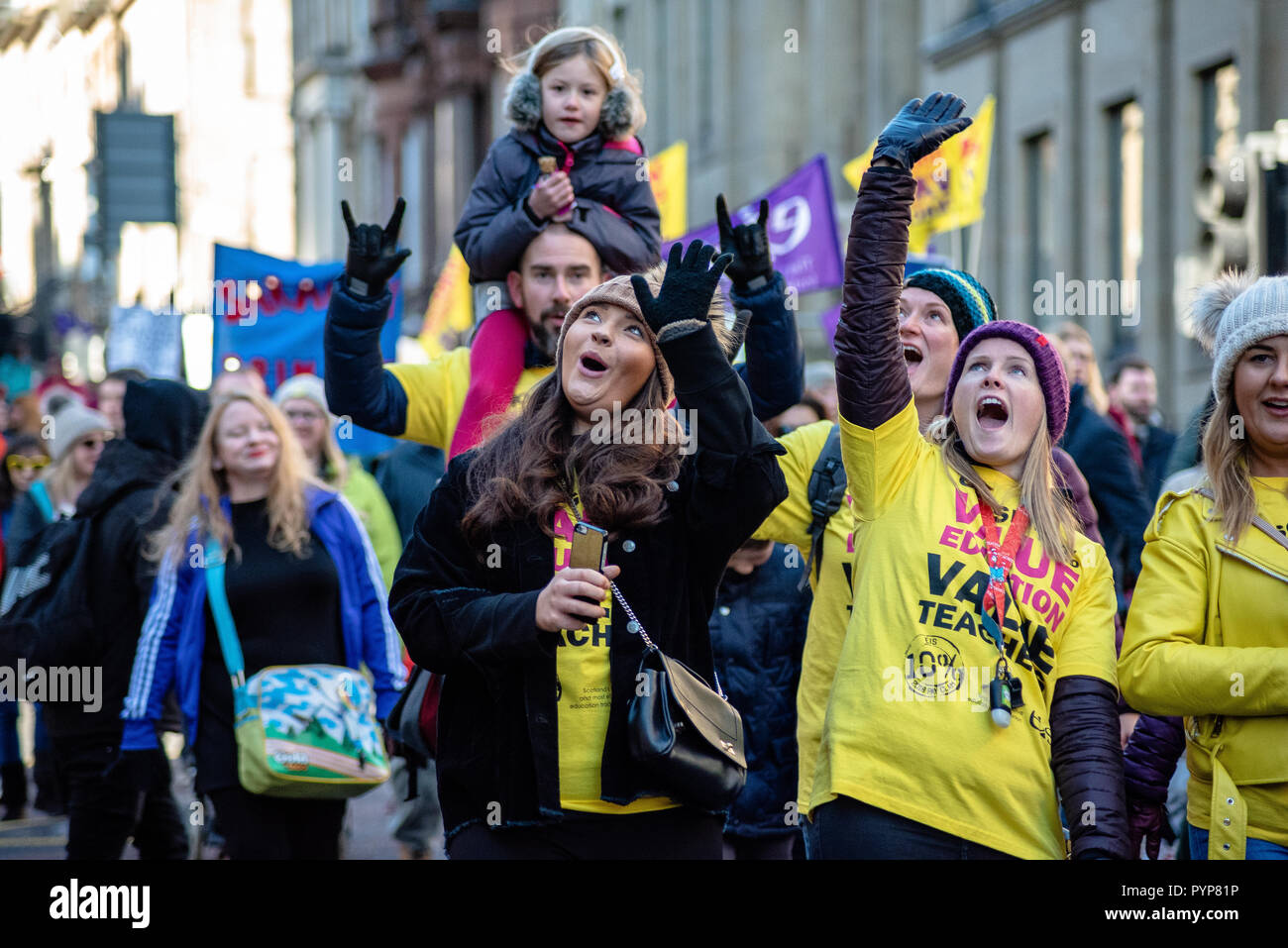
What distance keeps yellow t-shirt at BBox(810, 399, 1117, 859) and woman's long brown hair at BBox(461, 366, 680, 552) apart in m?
0.45

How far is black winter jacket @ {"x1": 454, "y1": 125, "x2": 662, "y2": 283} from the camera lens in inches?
220

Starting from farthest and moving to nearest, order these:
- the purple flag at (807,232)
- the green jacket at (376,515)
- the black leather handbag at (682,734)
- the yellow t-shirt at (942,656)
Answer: the purple flag at (807,232) → the green jacket at (376,515) → the yellow t-shirt at (942,656) → the black leather handbag at (682,734)

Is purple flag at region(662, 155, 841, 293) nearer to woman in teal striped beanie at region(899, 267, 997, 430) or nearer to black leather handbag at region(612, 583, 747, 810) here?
woman in teal striped beanie at region(899, 267, 997, 430)

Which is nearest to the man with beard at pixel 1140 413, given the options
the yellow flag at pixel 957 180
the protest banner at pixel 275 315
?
the yellow flag at pixel 957 180

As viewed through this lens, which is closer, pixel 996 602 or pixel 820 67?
pixel 996 602

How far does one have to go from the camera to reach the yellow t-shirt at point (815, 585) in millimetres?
4836

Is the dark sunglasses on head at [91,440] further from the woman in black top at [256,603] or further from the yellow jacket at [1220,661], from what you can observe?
the yellow jacket at [1220,661]

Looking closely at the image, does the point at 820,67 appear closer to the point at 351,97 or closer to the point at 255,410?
the point at 255,410

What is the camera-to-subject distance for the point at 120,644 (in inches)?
302

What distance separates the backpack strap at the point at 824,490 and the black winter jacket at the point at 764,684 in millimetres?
1296

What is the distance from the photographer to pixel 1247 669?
4270 millimetres

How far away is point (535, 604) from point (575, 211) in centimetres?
188
